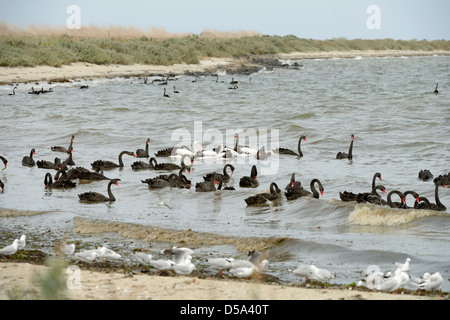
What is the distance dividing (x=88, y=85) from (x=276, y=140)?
64.6 feet

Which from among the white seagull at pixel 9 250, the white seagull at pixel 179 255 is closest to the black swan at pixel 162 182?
the white seagull at pixel 9 250

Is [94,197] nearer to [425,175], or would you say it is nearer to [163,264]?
[163,264]

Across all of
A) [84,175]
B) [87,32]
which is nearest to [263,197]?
[84,175]

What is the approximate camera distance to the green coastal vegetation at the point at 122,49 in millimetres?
42781

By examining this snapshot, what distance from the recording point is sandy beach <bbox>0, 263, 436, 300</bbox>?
255 inches

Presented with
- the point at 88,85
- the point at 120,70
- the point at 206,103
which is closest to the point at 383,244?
the point at 206,103

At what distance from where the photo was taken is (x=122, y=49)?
5553 centimetres

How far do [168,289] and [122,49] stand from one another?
50555 mm

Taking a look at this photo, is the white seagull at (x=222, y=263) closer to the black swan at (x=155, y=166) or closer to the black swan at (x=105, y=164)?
the black swan at (x=155, y=166)

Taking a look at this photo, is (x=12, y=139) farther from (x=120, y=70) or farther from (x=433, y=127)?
(x=120, y=70)

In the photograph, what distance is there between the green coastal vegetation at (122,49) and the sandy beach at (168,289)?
34.6m

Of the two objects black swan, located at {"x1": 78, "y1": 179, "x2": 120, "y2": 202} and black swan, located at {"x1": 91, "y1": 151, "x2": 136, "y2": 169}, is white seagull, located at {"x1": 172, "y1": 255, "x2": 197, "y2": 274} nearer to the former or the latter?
black swan, located at {"x1": 78, "y1": 179, "x2": 120, "y2": 202}

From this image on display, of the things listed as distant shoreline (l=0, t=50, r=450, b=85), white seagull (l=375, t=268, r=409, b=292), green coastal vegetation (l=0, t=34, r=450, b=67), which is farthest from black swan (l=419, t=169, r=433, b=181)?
green coastal vegetation (l=0, t=34, r=450, b=67)

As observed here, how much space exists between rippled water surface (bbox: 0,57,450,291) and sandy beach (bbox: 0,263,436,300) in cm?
115
